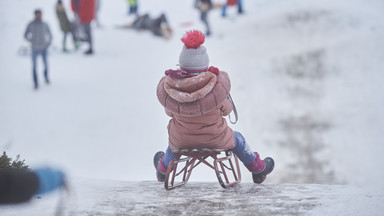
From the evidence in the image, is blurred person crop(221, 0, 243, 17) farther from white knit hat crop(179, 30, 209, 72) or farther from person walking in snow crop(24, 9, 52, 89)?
white knit hat crop(179, 30, 209, 72)

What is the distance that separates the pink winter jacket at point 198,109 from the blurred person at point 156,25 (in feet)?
35.5

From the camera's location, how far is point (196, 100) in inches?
142

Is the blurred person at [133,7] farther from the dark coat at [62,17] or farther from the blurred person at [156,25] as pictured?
the dark coat at [62,17]

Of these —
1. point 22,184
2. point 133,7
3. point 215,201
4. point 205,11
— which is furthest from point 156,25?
point 22,184

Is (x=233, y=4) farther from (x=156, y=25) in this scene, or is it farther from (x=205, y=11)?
(x=156, y=25)

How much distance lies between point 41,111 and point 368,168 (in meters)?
6.21

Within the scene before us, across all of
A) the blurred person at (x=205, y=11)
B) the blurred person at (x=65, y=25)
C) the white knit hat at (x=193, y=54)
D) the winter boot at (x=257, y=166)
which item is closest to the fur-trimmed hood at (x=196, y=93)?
the white knit hat at (x=193, y=54)

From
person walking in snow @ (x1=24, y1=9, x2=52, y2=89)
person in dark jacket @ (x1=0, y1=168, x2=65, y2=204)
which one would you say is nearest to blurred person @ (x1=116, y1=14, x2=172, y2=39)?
person walking in snow @ (x1=24, y1=9, x2=52, y2=89)

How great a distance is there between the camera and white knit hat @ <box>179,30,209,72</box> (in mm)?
3639

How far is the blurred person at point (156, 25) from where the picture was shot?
1466cm

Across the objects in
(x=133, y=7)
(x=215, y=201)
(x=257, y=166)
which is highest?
(x=133, y=7)

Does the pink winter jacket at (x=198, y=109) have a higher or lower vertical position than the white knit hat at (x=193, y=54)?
lower

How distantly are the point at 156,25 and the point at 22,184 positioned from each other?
1259cm

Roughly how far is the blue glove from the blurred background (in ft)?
6.23
